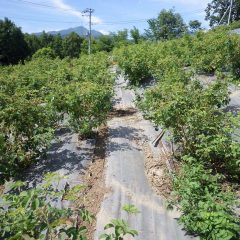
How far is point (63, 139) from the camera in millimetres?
7160

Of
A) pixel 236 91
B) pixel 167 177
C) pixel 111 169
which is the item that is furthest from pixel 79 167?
pixel 236 91

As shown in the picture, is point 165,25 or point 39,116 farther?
point 165,25

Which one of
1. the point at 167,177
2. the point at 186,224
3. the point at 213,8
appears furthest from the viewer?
the point at 213,8

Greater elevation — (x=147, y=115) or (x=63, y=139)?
(x=147, y=115)

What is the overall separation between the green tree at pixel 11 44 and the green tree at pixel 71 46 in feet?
23.0

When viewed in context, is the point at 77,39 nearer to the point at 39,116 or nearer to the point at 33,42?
the point at 33,42

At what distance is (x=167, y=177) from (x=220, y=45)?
6.52 m

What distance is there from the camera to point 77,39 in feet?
153

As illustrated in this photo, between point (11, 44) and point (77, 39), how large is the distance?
11607 mm

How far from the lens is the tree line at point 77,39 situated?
37.3 meters

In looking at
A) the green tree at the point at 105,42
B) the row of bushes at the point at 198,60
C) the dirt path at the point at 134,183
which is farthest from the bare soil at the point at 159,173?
the green tree at the point at 105,42

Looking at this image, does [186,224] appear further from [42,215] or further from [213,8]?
[213,8]

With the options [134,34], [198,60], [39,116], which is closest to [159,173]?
[39,116]

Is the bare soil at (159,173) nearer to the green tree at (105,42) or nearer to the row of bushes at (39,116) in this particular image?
the row of bushes at (39,116)
